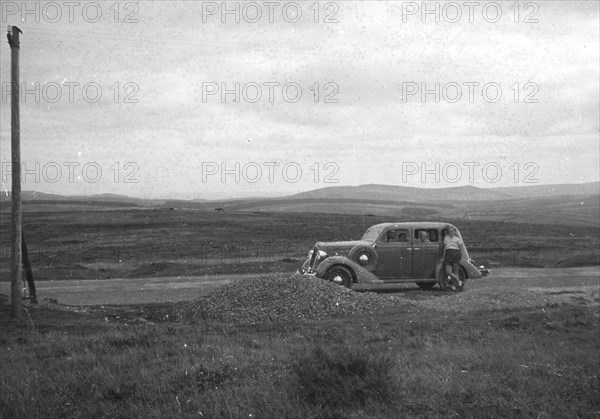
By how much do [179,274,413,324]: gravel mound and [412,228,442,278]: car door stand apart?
3.21m

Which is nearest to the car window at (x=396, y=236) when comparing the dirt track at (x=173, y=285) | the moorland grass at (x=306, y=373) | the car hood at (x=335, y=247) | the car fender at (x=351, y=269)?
the car hood at (x=335, y=247)

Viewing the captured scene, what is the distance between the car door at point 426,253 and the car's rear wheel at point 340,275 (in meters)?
2.15

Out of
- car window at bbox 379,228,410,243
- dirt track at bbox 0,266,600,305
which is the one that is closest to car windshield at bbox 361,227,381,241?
car window at bbox 379,228,410,243

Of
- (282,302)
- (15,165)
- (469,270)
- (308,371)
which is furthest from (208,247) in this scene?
(308,371)

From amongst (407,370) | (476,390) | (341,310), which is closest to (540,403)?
(476,390)

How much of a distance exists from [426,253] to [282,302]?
5761mm

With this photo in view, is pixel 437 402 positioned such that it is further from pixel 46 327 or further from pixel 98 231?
pixel 98 231

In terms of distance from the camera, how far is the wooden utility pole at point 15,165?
1416cm

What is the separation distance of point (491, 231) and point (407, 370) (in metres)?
46.6

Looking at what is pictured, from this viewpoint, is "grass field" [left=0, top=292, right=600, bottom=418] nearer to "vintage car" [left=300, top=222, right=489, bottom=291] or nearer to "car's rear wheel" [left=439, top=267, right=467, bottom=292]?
"vintage car" [left=300, top=222, right=489, bottom=291]

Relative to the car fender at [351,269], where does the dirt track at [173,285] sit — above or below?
below

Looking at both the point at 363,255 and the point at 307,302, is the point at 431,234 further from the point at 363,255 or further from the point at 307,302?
the point at 307,302

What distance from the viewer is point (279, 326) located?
518 inches

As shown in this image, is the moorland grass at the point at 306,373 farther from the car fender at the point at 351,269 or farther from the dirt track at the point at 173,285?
the dirt track at the point at 173,285
